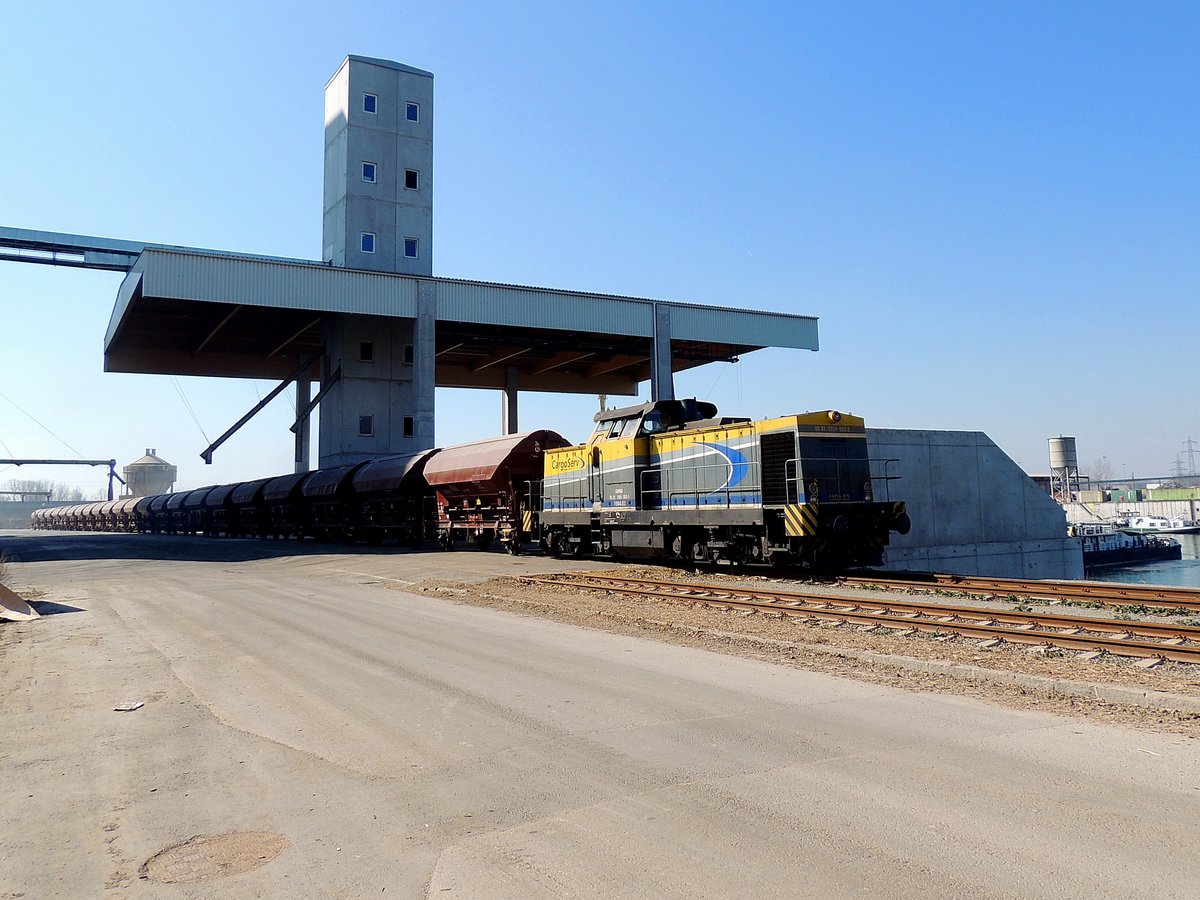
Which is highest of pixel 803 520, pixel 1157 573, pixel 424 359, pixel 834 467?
pixel 424 359

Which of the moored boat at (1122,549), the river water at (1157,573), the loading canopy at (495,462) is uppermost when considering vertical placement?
the loading canopy at (495,462)

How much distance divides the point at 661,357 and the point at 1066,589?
30.3 m

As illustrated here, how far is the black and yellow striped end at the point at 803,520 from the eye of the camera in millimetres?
16172

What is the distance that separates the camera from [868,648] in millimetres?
9555

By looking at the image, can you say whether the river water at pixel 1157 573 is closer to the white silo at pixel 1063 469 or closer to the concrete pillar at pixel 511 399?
the white silo at pixel 1063 469

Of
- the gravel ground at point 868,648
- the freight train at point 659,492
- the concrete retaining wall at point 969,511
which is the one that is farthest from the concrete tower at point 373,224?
the gravel ground at point 868,648

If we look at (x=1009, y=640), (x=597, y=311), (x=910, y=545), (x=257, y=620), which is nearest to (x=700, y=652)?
(x=1009, y=640)

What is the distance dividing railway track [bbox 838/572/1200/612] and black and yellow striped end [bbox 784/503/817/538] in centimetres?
146

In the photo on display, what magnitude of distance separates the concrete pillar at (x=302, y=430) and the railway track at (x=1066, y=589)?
40.0 m

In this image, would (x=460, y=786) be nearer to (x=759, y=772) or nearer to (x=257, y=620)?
(x=759, y=772)

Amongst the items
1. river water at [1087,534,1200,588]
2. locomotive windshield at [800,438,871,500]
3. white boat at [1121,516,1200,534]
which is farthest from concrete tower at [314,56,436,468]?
white boat at [1121,516,1200,534]

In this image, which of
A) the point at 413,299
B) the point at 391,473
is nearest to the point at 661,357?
the point at 413,299

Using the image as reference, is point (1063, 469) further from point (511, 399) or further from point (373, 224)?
point (373, 224)

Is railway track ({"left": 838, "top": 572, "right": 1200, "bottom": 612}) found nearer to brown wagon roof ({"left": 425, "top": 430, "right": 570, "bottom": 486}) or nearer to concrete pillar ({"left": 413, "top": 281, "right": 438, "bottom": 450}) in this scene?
brown wagon roof ({"left": 425, "top": 430, "right": 570, "bottom": 486})
